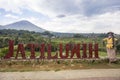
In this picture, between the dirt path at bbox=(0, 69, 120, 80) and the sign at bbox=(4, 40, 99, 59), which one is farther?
the sign at bbox=(4, 40, 99, 59)

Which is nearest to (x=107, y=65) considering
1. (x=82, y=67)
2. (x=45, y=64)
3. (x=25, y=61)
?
(x=82, y=67)

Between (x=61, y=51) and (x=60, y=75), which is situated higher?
(x=61, y=51)

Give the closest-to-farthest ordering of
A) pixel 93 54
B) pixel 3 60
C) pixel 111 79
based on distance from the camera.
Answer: pixel 111 79, pixel 3 60, pixel 93 54

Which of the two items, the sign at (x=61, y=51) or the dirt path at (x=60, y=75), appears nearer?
the dirt path at (x=60, y=75)

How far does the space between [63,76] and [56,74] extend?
26.7 inches

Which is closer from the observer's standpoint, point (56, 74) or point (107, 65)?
point (56, 74)

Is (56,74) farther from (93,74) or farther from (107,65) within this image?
(107,65)

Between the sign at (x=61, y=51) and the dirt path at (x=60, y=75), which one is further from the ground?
the sign at (x=61, y=51)

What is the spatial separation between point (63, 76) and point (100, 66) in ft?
14.5

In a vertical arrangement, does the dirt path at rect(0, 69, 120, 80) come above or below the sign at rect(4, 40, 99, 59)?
Answer: below

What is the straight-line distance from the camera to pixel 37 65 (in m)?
Answer: 16.2

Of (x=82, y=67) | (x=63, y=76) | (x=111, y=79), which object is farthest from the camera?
(x=82, y=67)

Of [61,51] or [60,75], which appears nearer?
[60,75]

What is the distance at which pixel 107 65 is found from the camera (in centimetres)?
1650
